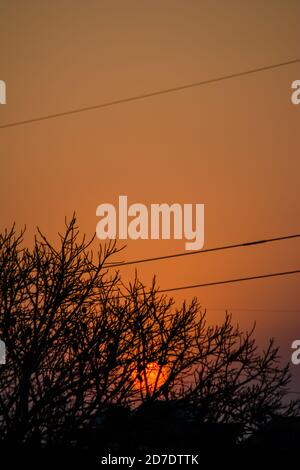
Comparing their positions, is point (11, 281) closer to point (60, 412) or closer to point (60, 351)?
point (60, 351)

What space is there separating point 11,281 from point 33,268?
20.2 inches

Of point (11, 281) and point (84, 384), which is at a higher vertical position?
point (11, 281)

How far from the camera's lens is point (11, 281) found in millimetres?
13664

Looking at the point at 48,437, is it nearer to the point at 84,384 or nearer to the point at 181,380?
the point at 84,384

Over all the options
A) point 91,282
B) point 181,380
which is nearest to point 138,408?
point 181,380

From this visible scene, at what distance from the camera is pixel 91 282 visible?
14.4m
